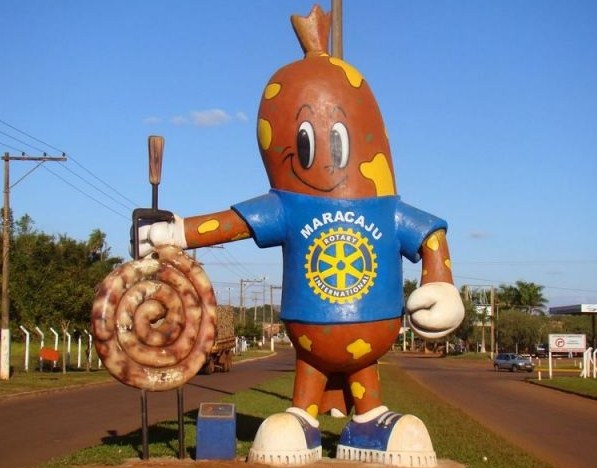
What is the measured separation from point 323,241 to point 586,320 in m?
77.6

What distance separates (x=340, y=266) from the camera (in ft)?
22.7

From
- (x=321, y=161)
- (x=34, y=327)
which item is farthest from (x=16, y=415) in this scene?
(x=34, y=327)

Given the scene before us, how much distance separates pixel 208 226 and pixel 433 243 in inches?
74.7

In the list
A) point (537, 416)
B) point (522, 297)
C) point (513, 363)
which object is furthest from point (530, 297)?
point (537, 416)

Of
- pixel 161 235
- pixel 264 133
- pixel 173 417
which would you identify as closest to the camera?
pixel 161 235

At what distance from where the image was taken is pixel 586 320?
79.4 metres

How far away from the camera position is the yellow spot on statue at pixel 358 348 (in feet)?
22.5

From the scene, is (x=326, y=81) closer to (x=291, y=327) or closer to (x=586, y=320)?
(x=291, y=327)

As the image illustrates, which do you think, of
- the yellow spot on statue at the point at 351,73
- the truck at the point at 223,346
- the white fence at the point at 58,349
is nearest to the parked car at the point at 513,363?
the truck at the point at 223,346

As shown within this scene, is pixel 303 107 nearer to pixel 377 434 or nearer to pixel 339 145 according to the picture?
pixel 339 145

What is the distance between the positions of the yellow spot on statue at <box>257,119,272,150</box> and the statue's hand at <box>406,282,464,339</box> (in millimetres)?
1811

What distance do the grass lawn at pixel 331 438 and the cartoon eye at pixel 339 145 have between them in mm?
2896

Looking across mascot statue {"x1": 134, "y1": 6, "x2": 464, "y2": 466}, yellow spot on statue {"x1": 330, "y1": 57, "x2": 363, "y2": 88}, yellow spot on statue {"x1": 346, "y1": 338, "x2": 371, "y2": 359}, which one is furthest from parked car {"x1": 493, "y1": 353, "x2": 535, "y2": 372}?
yellow spot on statue {"x1": 346, "y1": 338, "x2": 371, "y2": 359}

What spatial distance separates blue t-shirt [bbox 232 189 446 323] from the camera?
6.87 meters
